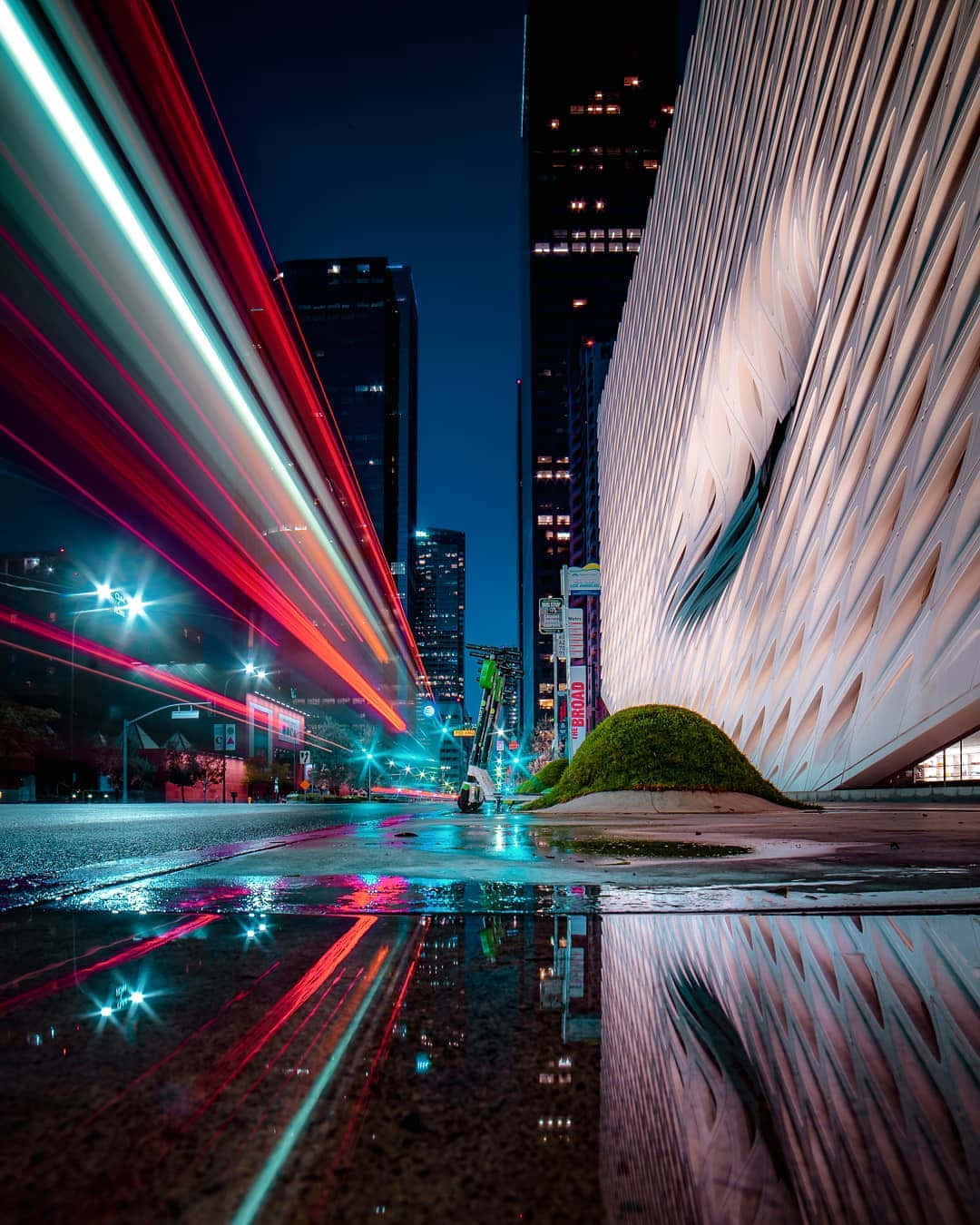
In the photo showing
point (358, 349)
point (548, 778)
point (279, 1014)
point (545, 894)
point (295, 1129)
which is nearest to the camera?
point (295, 1129)

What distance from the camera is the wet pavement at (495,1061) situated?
3.29 ft

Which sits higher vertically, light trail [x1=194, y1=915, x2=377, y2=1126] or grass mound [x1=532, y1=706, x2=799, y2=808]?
light trail [x1=194, y1=915, x2=377, y2=1126]

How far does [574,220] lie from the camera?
144 m

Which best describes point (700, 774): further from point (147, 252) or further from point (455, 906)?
point (147, 252)

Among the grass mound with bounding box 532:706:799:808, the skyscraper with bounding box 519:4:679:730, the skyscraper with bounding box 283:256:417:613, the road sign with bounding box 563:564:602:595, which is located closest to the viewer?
the grass mound with bounding box 532:706:799:808

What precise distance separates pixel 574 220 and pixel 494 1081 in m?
164

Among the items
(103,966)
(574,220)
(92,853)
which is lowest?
(92,853)

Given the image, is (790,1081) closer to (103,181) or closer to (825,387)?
(103,181)

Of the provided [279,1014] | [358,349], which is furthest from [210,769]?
[358,349]

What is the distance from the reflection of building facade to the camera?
1.01m

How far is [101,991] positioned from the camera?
198 cm

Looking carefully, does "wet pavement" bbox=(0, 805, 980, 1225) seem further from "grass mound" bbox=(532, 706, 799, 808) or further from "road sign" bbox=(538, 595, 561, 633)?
"road sign" bbox=(538, 595, 561, 633)

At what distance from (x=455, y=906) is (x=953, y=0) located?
19.0 meters

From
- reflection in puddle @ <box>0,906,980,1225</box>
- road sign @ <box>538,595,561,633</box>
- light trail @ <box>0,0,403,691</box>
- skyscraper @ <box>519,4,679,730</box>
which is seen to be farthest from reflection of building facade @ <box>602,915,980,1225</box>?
skyscraper @ <box>519,4,679,730</box>
